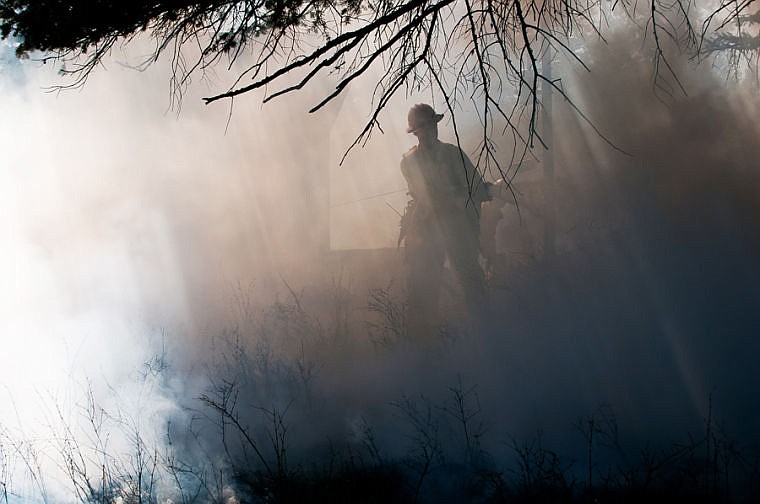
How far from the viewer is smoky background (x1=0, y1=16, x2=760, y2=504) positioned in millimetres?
3543

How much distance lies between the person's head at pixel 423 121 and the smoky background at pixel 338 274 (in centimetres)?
134

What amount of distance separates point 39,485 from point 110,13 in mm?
2398

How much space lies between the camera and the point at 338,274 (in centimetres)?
738

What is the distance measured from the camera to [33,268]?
841 cm

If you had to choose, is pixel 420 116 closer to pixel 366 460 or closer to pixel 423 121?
pixel 423 121

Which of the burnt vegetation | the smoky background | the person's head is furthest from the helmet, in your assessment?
the burnt vegetation

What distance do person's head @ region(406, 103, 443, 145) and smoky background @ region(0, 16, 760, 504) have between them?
1335 millimetres

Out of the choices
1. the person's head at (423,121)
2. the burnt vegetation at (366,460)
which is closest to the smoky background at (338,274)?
the burnt vegetation at (366,460)

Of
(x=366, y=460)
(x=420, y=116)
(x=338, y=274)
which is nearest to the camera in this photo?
(x=366, y=460)

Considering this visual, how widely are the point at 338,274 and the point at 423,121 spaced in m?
3.35

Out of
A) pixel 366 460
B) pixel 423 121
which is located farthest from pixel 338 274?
pixel 366 460

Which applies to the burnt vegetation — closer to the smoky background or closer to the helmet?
the smoky background

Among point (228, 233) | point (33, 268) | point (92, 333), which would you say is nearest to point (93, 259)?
point (33, 268)

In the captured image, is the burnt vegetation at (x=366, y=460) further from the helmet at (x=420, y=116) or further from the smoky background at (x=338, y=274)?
the helmet at (x=420, y=116)
